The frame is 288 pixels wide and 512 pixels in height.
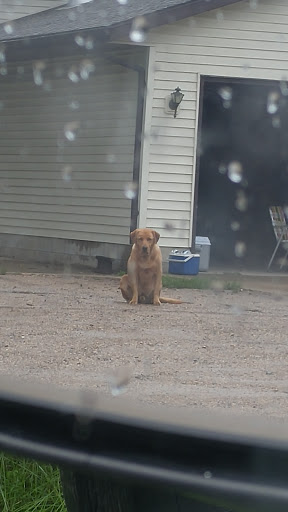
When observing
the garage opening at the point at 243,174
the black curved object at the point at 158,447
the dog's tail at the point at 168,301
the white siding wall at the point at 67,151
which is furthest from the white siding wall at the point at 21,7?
the black curved object at the point at 158,447

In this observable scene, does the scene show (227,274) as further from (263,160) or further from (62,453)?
(62,453)

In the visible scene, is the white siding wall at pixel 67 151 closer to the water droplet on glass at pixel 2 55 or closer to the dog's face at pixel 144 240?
the water droplet on glass at pixel 2 55

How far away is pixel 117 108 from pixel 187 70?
98 centimetres

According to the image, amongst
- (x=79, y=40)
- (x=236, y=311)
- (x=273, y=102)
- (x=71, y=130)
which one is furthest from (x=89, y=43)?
(x=273, y=102)

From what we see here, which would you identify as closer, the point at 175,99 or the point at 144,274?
the point at 144,274

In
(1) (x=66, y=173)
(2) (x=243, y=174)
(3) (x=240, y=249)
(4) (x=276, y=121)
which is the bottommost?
(3) (x=240, y=249)

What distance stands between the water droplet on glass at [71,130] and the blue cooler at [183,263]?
7.10ft

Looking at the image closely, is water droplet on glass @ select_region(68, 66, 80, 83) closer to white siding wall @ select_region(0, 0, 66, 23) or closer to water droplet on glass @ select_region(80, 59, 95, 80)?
water droplet on glass @ select_region(80, 59, 95, 80)

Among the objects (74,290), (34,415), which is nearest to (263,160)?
(74,290)

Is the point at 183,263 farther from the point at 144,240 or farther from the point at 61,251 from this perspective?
the point at 61,251

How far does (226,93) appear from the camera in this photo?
1053cm

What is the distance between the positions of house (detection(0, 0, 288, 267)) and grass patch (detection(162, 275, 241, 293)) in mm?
767

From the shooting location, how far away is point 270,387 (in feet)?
9.84

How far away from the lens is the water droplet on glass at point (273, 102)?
1020 cm
